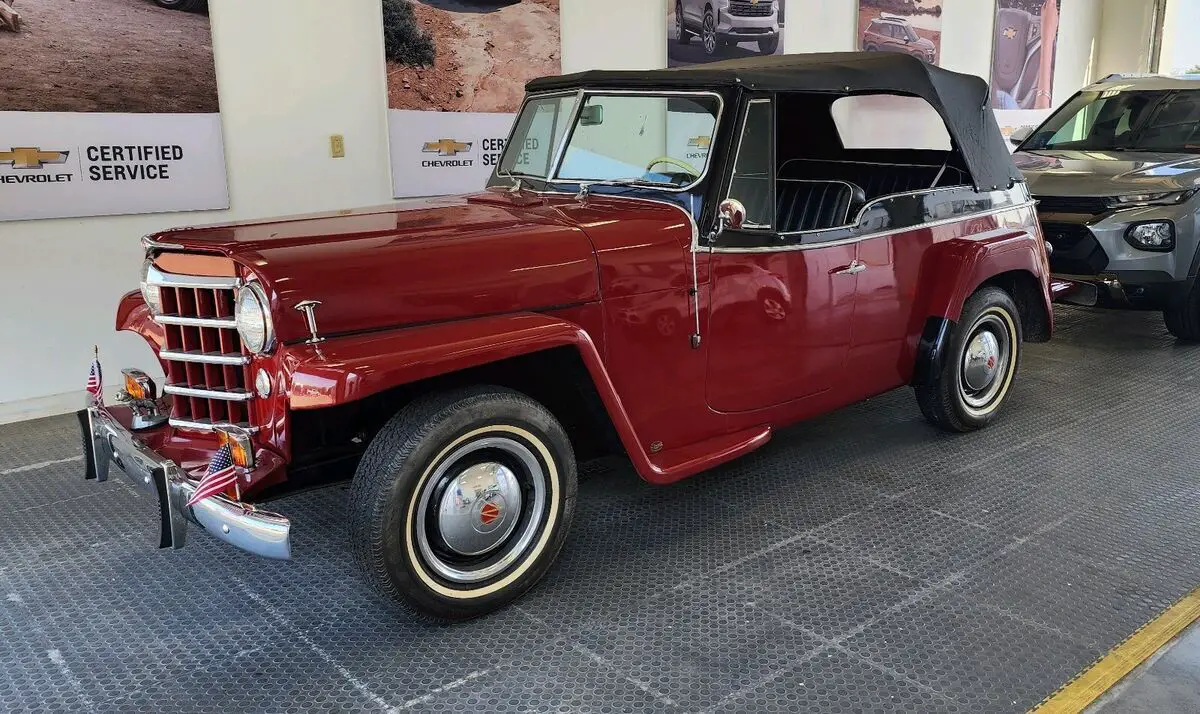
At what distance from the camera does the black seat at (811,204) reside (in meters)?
3.92

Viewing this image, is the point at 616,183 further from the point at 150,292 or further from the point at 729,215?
the point at 150,292

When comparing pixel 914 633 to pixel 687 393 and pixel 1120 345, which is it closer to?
pixel 687 393

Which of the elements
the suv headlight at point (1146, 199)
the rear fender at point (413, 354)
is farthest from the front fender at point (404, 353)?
the suv headlight at point (1146, 199)

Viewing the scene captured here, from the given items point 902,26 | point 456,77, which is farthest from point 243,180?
point 902,26

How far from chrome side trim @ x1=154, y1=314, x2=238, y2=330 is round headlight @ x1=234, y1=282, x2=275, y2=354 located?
6cm

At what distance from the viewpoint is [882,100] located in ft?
31.4

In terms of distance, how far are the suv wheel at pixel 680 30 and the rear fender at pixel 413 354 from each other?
17.8ft

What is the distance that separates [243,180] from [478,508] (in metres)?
3.52

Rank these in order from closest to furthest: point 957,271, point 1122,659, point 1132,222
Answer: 1. point 1122,659
2. point 957,271
3. point 1132,222

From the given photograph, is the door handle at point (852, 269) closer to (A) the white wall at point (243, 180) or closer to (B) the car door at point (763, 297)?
(B) the car door at point (763, 297)

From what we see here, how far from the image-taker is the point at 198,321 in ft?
8.50

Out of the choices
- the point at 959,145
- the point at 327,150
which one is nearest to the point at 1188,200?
the point at 959,145

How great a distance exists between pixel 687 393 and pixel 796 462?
1.08 m

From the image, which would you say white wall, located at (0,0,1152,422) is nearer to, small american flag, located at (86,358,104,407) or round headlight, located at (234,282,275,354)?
small american flag, located at (86,358,104,407)
